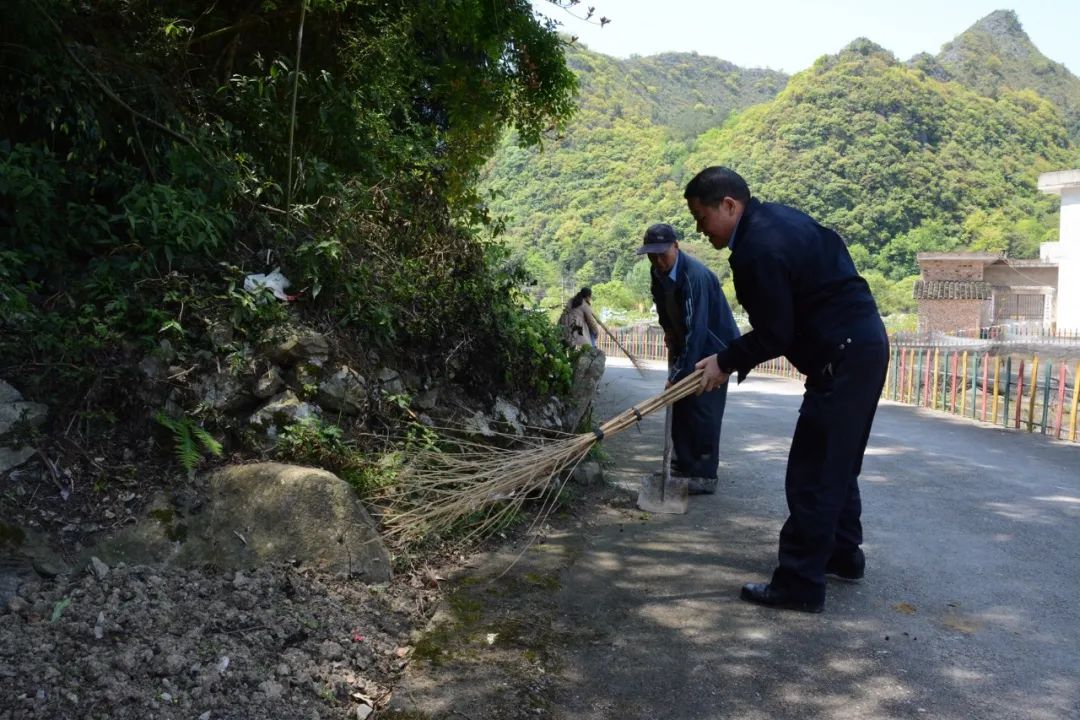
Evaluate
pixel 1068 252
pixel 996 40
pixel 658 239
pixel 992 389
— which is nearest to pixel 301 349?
pixel 658 239

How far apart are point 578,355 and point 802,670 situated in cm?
475

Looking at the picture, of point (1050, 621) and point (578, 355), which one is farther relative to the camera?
point (578, 355)

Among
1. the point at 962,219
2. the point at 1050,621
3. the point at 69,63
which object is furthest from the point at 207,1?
the point at 962,219

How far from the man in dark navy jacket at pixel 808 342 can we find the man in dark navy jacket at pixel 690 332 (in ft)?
7.23

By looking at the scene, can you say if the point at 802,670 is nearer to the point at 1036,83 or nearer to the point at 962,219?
the point at 962,219

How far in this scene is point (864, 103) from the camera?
6875 cm

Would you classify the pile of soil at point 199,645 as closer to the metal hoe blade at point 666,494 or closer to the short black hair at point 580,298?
the metal hoe blade at point 666,494

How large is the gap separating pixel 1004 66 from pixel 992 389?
322ft

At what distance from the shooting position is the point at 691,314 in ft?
21.4

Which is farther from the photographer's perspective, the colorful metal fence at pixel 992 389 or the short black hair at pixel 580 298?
the short black hair at pixel 580 298

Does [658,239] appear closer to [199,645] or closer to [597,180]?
[199,645]

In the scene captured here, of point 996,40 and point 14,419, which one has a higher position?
point 996,40

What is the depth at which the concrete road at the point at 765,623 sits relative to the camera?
331 centimetres

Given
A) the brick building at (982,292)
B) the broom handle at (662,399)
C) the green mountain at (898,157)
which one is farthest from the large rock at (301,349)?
the green mountain at (898,157)
